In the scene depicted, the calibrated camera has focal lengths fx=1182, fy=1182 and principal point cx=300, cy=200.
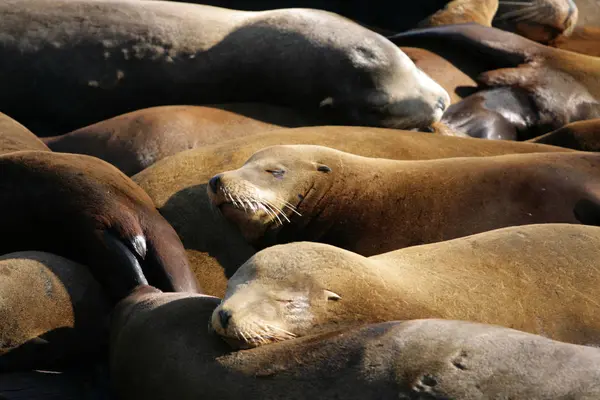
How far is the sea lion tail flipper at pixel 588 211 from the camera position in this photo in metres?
5.13

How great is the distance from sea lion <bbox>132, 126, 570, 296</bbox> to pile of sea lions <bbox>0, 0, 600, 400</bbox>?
14mm

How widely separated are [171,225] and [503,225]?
1529 mm

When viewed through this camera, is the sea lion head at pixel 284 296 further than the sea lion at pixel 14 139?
No

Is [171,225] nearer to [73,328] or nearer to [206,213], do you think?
[206,213]

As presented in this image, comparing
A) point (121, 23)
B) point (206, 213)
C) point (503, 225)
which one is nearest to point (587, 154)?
point (503, 225)

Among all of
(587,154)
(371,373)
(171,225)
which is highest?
(371,373)

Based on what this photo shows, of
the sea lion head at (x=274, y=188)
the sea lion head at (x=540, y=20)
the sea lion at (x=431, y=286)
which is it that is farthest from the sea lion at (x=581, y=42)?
the sea lion at (x=431, y=286)

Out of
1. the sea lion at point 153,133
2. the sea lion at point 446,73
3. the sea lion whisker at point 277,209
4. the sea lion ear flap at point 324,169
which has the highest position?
the sea lion ear flap at point 324,169

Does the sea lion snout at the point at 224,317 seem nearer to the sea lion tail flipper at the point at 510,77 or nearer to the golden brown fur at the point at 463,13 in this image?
the sea lion tail flipper at the point at 510,77

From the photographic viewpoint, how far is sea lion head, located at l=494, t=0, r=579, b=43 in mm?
11250

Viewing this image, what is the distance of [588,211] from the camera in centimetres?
518

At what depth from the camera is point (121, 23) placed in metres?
7.43

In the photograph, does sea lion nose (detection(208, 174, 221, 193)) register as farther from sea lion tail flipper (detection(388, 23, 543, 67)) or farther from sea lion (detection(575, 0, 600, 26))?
sea lion (detection(575, 0, 600, 26))

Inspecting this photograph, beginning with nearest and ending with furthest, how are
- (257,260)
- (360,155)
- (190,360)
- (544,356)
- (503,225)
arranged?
(544,356) < (190,360) < (257,260) < (503,225) < (360,155)
